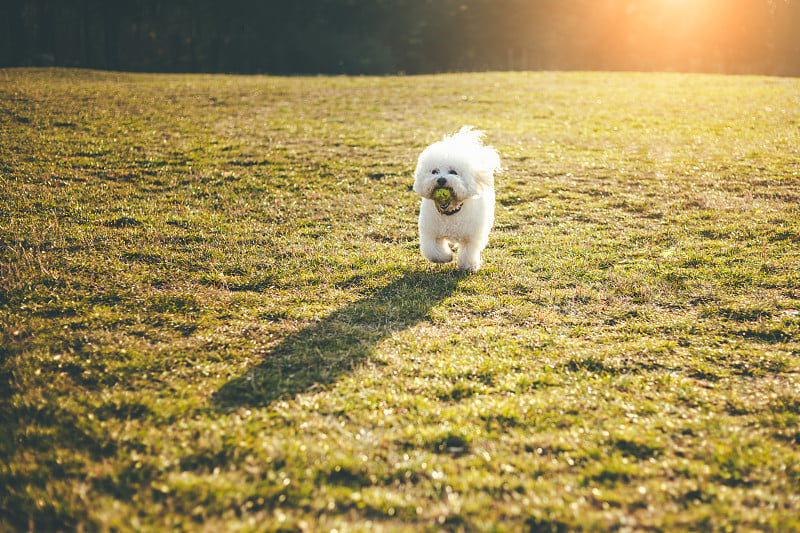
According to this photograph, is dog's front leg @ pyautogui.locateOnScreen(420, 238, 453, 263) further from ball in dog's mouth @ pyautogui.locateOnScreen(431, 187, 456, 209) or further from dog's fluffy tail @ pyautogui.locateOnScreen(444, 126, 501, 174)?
dog's fluffy tail @ pyautogui.locateOnScreen(444, 126, 501, 174)

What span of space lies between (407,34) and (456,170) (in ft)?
199

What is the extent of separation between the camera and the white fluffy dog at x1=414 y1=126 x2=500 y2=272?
23.4 feet

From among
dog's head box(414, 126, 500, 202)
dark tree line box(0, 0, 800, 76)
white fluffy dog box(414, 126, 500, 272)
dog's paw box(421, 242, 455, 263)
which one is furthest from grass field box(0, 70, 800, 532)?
dark tree line box(0, 0, 800, 76)

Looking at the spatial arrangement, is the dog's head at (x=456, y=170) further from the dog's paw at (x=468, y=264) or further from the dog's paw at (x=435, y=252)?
the dog's paw at (x=468, y=264)

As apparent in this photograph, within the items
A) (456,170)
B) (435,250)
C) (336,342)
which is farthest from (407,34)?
(336,342)

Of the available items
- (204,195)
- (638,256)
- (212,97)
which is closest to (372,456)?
(638,256)

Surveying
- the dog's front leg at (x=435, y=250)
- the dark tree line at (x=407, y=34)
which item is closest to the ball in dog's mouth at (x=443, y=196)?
the dog's front leg at (x=435, y=250)

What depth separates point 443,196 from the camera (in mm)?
7039

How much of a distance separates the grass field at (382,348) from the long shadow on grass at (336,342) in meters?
0.04

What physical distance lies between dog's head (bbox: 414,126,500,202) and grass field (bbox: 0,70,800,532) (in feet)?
4.47

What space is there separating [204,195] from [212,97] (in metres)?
12.6

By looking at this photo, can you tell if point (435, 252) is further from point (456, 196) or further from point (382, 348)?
point (382, 348)

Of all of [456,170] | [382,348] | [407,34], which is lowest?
[382,348]

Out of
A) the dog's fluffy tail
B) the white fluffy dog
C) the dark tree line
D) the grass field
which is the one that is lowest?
the grass field
